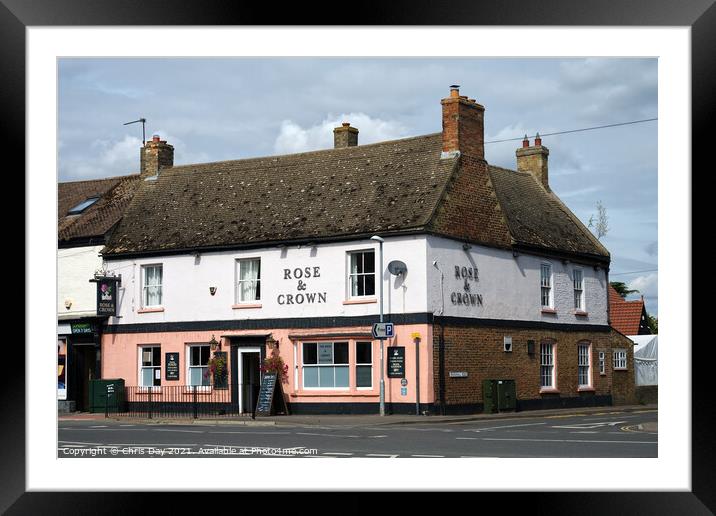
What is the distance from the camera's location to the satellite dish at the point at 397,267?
3094cm

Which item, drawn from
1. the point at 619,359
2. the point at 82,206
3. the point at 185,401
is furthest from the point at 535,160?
the point at 82,206

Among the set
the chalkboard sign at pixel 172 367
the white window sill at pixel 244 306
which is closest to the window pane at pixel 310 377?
the white window sill at pixel 244 306

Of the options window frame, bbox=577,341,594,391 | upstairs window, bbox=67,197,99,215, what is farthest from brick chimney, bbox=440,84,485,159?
upstairs window, bbox=67,197,99,215

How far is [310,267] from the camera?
1291 inches

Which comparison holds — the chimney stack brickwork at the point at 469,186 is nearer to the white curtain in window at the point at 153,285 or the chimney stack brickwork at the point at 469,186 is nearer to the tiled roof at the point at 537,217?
the tiled roof at the point at 537,217

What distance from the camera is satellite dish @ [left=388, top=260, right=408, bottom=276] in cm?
3094

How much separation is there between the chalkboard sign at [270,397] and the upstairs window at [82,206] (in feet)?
37.7

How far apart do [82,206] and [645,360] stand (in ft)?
72.3

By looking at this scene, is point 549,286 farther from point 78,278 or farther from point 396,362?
point 78,278

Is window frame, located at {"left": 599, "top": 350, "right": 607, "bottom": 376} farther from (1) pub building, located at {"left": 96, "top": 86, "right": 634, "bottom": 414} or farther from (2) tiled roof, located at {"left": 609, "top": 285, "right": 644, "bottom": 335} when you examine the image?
(2) tiled roof, located at {"left": 609, "top": 285, "right": 644, "bottom": 335}
